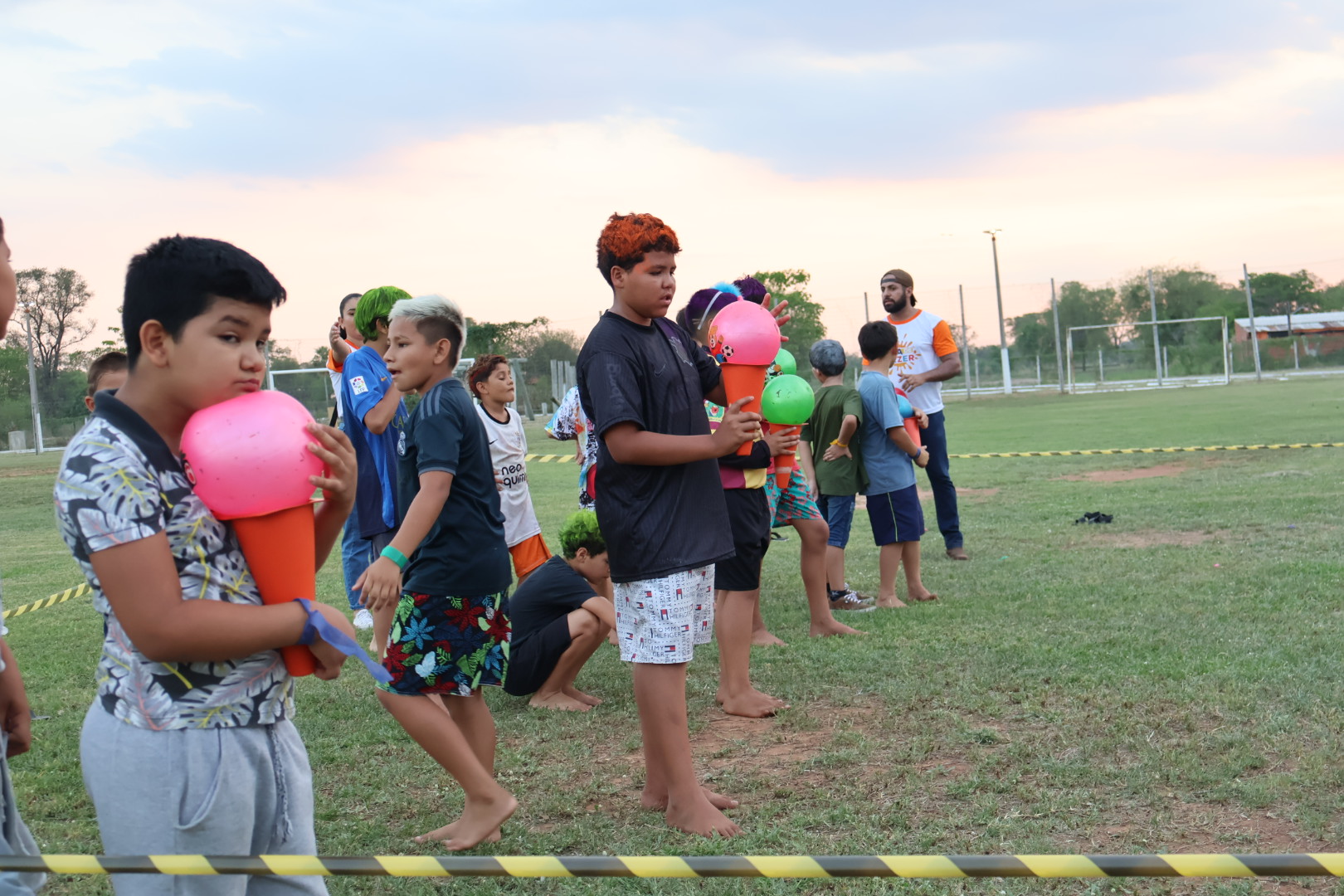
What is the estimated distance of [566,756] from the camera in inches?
180

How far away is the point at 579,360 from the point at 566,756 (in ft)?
5.91

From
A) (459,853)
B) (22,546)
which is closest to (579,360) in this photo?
(459,853)

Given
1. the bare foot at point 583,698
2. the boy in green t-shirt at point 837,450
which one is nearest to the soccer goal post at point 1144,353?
the boy in green t-shirt at point 837,450

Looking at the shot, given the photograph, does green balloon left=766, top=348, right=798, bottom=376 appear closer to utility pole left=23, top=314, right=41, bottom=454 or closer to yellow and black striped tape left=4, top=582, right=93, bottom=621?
yellow and black striped tape left=4, top=582, right=93, bottom=621

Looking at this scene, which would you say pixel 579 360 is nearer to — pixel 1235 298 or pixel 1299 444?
pixel 1299 444

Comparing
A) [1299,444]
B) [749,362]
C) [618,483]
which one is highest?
[749,362]

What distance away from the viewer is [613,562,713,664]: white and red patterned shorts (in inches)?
145

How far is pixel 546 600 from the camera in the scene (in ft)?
17.7

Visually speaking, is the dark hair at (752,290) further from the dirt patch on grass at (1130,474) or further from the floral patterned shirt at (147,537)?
the dirt patch on grass at (1130,474)

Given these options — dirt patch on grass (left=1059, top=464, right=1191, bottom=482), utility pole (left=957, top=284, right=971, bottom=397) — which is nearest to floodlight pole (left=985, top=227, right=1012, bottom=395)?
utility pole (left=957, top=284, right=971, bottom=397)

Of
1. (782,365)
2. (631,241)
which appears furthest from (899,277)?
(631,241)

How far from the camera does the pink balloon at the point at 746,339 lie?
160 inches

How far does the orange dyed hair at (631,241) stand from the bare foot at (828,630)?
320cm

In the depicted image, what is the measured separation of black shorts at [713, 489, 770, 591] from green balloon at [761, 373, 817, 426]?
44 cm
